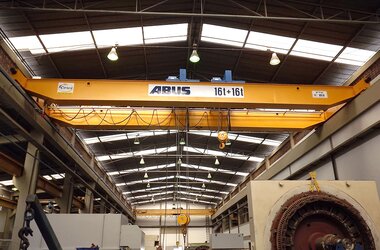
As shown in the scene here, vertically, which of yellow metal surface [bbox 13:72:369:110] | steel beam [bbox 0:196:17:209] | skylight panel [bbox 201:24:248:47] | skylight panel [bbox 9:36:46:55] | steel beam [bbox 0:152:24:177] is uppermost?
skylight panel [bbox 201:24:248:47]

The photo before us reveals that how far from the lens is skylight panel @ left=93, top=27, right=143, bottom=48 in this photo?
8.03 m

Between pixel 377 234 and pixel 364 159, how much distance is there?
397 cm

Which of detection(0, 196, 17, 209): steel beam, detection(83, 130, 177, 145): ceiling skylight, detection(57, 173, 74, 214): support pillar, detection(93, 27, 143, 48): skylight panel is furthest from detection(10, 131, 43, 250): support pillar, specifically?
detection(0, 196, 17, 209): steel beam

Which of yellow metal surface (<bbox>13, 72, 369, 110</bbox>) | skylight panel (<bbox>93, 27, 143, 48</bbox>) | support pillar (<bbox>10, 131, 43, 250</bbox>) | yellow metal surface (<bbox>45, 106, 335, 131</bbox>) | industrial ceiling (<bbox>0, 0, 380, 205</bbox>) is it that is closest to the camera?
industrial ceiling (<bbox>0, 0, 380, 205</bbox>)

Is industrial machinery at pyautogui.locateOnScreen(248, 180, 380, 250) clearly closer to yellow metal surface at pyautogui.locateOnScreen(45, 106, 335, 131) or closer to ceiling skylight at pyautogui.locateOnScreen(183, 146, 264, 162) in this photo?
yellow metal surface at pyautogui.locateOnScreen(45, 106, 335, 131)

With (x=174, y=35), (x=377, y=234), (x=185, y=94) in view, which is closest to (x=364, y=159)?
(x=377, y=234)

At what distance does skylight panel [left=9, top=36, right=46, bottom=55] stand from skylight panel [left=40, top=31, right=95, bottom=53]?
0.17 meters

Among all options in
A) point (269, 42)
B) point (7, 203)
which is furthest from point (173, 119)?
point (7, 203)

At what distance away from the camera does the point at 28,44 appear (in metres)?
7.82

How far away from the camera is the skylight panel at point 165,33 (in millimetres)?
8377

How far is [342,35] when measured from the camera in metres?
7.78

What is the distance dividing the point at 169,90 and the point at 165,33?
7.44 ft

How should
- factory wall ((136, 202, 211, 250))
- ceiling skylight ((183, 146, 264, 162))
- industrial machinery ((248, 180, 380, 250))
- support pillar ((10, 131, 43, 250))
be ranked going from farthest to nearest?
1. factory wall ((136, 202, 211, 250))
2. ceiling skylight ((183, 146, 264, 162))
3. support pillar ((10, 131, 43, 250))
4. industrial machinery ((248, 180, 380, 250))

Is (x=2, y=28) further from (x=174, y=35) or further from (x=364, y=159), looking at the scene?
(x=364, y=159)
